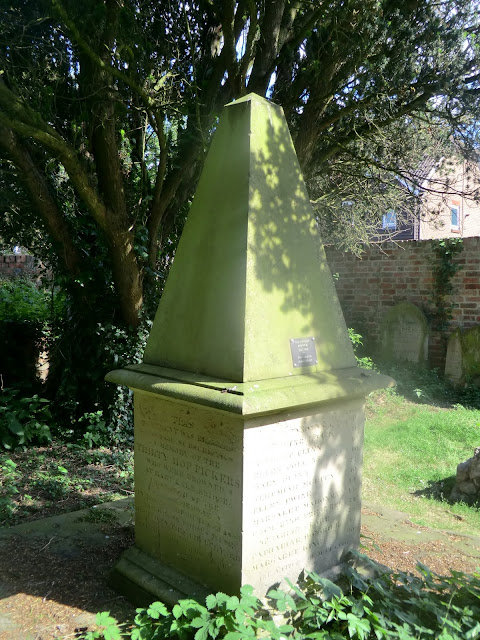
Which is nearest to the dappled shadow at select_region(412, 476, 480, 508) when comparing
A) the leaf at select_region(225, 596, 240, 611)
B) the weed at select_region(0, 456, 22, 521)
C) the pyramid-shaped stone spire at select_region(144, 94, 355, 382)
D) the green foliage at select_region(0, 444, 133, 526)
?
the pyramid-shaped stone spire at select_region(144, 94, 355, 382)

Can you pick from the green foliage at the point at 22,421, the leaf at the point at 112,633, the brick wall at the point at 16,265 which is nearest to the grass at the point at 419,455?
the leaf at the point at 112,633

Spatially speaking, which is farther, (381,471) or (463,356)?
(463,356)

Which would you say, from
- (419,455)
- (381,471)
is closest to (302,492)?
(381,471)

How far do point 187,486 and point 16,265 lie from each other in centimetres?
1053

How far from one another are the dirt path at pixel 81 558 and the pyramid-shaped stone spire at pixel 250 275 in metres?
1.34

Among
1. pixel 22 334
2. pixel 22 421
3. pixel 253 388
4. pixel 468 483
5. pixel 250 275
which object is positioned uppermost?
pixel 250 275

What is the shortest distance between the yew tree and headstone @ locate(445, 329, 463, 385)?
3825 millimetres

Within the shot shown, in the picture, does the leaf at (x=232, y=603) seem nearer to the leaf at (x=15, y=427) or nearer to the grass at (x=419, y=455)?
the grass at (x=419, y=455)

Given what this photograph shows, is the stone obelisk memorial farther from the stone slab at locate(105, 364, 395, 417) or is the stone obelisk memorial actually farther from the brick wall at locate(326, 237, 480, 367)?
the brick wall at locate(326, 237, 480, 367)

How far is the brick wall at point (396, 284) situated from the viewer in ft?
30.0

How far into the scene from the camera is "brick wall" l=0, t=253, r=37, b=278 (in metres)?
11.5

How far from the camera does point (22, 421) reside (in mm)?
6074

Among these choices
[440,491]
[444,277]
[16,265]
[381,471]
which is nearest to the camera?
[440,491]

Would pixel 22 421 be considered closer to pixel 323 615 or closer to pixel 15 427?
pixel 15 427
